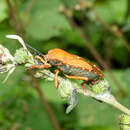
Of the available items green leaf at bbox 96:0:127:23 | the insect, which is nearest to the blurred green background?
green leaf at bbox 96:0:127:23

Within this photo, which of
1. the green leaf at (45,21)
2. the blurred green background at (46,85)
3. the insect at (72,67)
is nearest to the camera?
the insect at (72,67)

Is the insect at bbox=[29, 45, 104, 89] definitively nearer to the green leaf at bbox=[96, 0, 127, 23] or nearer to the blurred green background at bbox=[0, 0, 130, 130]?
the blurred green background at bbox=[0, 0, 130, 130]

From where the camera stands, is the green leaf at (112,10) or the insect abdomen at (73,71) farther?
the green leaf at (112,10)

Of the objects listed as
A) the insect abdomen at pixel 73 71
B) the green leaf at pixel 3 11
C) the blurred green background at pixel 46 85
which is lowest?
the blurred green background at pixel 46 85

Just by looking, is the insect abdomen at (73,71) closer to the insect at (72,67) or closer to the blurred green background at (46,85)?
the insect at (72,67)

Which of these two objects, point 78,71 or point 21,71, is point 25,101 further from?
point 78,71

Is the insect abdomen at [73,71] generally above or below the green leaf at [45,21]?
above

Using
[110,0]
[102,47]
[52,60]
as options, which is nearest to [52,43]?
[102,47]

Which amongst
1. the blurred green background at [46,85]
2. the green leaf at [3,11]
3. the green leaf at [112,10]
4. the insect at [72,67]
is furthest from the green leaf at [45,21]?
the insect at [72,67]

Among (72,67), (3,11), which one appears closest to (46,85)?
(3,11)
